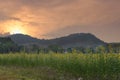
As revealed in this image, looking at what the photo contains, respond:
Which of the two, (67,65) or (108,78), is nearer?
(108,78)

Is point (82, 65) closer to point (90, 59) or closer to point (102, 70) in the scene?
point (90, 59)

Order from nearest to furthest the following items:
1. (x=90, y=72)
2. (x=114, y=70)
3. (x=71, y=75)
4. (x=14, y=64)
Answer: (x=114, y=70), (x=90, y=72), (x=71, y=75), (x=14, y=64)

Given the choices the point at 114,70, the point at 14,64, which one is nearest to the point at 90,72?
the point at 114,70

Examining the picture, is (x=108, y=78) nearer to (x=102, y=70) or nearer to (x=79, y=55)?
(x=102, y=70)

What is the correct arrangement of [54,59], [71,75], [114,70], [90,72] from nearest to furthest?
[114,70] < [90,72] < [71,75] < [54,59]

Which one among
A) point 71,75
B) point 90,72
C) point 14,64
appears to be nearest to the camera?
point 90,72

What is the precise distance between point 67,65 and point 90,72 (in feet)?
9.67

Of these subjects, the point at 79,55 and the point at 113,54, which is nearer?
the point at 113,54

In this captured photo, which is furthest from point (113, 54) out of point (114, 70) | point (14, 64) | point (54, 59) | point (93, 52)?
point (14, 64)

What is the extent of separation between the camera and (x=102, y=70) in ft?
63.2

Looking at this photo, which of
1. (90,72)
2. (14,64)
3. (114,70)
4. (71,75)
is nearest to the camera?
(114,70)

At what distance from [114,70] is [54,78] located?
13.0 feet

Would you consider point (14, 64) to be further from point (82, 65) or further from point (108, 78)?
point (108, 78)

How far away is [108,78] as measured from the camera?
18.8m
